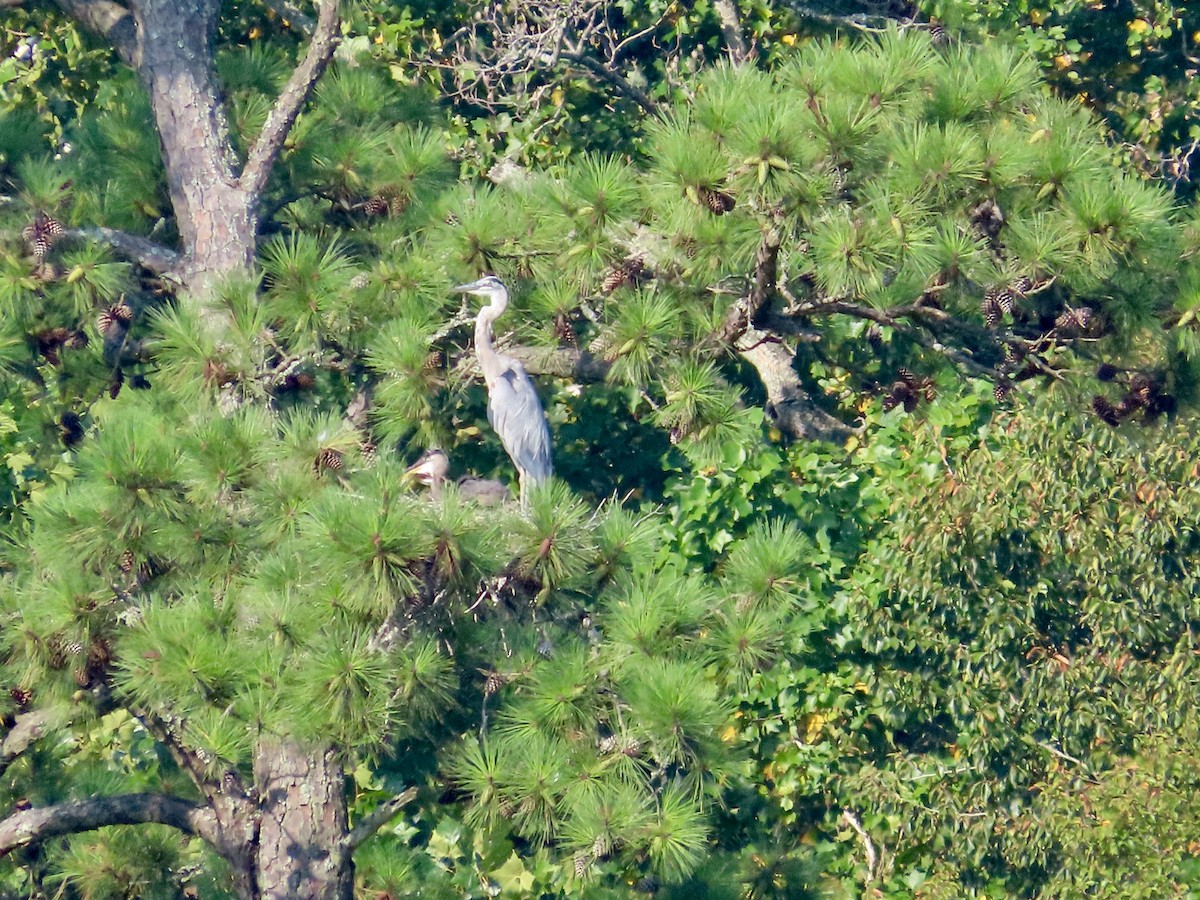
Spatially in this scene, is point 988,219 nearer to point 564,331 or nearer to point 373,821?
point 564,331

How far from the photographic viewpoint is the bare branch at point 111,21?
17.8 ft

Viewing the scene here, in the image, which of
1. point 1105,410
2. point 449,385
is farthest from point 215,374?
point 1105,410

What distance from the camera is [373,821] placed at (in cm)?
448

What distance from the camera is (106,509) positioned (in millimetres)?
3594

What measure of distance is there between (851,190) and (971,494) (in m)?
2.52

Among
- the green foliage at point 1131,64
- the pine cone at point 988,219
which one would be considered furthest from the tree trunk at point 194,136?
the green foliage at point 1131,64

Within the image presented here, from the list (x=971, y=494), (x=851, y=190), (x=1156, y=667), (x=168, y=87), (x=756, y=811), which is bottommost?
(x=756, y=811)

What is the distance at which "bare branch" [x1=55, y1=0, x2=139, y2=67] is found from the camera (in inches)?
213

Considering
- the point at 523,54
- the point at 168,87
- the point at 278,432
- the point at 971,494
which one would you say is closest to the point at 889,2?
the point at 523,54

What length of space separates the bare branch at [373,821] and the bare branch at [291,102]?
1951mm

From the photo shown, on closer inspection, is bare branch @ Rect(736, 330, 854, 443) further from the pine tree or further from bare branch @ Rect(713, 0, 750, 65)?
bare branch @ Rect(713, 0, 750, 65)

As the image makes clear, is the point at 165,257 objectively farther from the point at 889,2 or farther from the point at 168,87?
the point at 889,2

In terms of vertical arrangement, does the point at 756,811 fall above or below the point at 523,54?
below

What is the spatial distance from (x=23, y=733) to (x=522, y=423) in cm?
197
